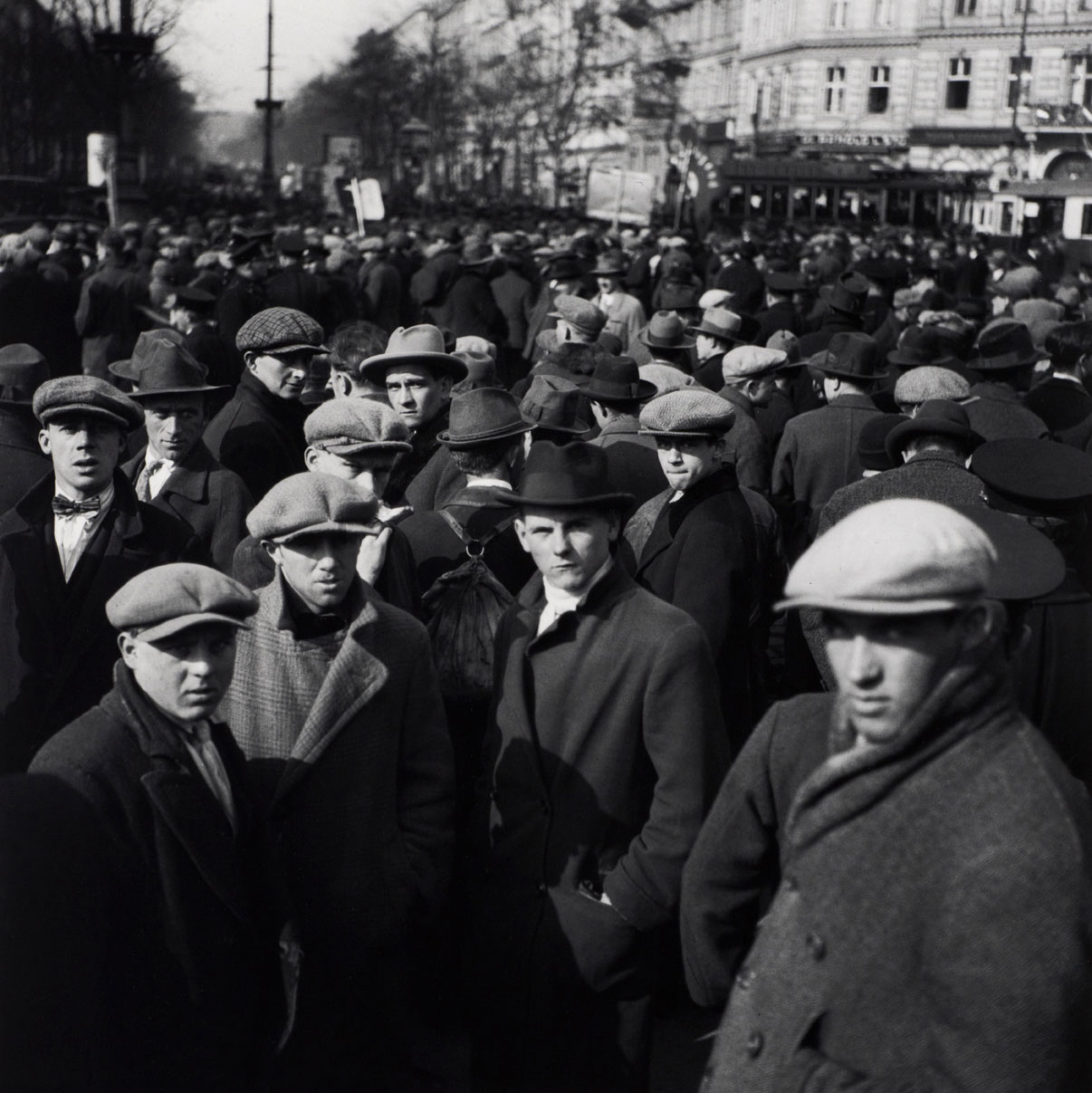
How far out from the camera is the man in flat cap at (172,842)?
9.78ft

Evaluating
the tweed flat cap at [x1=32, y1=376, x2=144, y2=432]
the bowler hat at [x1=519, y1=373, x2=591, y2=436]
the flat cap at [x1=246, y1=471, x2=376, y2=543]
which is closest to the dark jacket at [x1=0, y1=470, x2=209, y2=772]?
the tweed flat cap at [x1=32, y1=376, x2=144, y2=432]

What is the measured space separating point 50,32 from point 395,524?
3452 cm

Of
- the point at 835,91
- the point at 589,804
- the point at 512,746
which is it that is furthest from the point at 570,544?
the point at 835,91

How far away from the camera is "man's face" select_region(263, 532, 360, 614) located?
3623 mm

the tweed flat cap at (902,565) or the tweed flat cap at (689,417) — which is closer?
the tweed flat cap at (902,565)

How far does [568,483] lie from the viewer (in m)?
3.70

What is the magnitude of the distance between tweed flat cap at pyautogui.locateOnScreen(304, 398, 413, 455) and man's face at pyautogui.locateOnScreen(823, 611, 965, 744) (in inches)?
100

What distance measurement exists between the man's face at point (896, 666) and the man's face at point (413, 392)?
3933mm

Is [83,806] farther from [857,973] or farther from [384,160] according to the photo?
[384,160]

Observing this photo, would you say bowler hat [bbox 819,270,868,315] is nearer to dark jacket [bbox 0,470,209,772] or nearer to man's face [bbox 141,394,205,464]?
man's face [bbox 141,394,205,464]

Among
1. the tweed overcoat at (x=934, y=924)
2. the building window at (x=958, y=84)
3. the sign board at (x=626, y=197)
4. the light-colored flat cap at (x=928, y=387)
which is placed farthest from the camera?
the building window at (x=958, y=84)

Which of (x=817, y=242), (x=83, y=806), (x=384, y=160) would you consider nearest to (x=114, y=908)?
(x=83, y=806)

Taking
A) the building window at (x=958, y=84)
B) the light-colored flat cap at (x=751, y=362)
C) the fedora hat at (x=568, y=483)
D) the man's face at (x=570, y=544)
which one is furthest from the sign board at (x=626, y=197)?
the building window at (x=958, y=84)

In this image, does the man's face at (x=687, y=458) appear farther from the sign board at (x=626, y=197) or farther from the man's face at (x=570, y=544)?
the sign board at (x=626, y=197)
